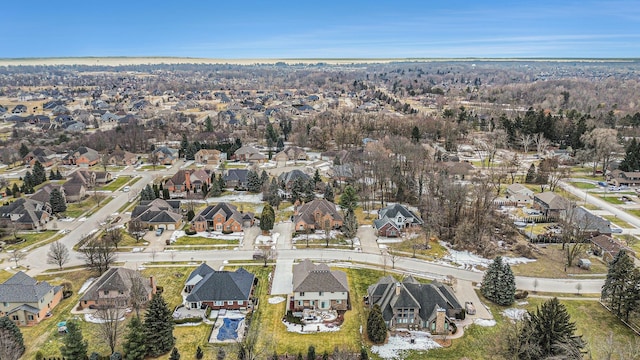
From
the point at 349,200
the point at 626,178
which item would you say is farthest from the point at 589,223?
the point at 626,178

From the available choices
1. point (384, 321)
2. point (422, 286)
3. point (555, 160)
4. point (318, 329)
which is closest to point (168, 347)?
point (318, 329)

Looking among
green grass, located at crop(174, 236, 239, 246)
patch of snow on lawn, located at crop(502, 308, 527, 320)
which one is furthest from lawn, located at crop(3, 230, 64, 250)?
patch of snow on lawn, located at crop(502, 308, 527, 320)

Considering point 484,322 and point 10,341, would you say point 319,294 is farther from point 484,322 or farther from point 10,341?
point 10,341

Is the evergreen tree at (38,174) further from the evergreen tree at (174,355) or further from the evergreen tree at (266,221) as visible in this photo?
the evergreen tree at (174,355)

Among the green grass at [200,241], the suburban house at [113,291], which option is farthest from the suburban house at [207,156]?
the suburban house at [113,291]

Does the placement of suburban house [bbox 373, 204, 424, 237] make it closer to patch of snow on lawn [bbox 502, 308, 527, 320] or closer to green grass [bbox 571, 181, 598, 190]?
patch of snow on lawn [bbox 502, 308, 527, 320]

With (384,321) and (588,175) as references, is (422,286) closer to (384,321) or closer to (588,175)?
(384,321)
